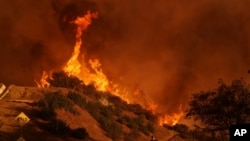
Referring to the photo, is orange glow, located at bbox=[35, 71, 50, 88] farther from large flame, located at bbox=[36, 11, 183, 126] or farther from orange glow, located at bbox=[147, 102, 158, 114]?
orange glow, located at bbox=[147, 102, 158, 114]

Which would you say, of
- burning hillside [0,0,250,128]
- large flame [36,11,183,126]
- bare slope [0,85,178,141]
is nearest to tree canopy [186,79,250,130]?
bare slope [0,85,178,141]

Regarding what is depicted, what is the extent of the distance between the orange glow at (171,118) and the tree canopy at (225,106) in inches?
1147

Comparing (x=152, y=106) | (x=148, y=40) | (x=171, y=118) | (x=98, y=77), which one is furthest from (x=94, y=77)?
(x=148, y=40)

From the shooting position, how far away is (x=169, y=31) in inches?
3241

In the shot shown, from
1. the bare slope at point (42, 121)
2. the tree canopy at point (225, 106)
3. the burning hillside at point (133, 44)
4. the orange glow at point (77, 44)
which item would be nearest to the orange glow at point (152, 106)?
the burning hillside at point (133, 44)

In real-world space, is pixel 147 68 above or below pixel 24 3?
below

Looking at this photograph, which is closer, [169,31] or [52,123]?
[52,123]

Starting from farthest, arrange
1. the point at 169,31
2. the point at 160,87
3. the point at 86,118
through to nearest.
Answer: the point at 169,31
the point at 160,87
the point at 86,118

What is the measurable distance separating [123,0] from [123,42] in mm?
6864

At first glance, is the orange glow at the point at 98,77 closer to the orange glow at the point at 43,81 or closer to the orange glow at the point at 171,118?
the orange glow at the point at 43,81

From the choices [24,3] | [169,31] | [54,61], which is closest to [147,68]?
[169,31]

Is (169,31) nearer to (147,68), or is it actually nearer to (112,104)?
(147,68)

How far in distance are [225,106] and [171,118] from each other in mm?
34047

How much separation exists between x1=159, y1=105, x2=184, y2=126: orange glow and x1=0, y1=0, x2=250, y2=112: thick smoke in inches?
103
